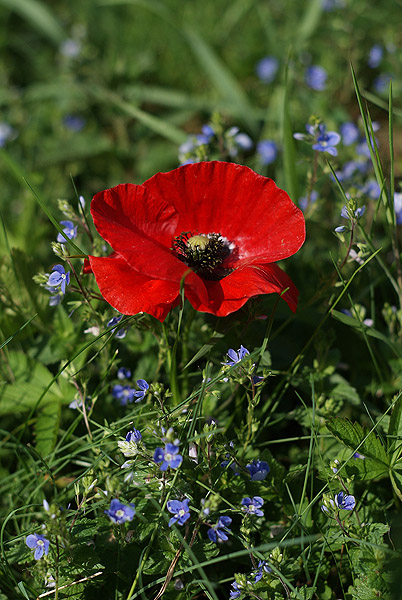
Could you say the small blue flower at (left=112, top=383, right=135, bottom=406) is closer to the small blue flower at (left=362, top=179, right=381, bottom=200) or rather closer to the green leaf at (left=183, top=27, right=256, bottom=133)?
the small blue flower at (left=362, top=179, right=381, bottom=200)

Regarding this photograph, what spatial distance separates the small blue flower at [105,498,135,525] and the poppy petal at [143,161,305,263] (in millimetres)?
797

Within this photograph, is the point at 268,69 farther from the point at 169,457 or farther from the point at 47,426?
the point at 169,457

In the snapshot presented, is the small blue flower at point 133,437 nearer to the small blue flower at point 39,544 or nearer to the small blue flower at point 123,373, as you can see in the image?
the small blue flower at point 39,544

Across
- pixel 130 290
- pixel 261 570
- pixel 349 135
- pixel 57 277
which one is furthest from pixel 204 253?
pixel 349 135

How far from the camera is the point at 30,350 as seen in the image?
2.27 m

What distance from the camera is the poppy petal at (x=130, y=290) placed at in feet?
5.14

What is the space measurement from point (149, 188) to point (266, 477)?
940 millimetres

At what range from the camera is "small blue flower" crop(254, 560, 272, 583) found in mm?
1475

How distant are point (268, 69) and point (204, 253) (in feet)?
8.47

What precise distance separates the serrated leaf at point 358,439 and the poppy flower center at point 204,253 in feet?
1.90

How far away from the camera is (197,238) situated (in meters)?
1.81

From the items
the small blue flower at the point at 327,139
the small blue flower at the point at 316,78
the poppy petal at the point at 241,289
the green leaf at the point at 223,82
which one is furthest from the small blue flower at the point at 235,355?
the small blue flower at the point at 316,78

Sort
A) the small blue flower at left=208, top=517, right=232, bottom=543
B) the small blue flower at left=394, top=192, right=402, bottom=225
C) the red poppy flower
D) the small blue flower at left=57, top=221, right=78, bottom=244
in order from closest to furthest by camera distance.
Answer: the small blue flower at left=208, top=517, right=232, bottom=543 → the red poppy flower → the small blue flower at left=57, top=221, right=78, bottom=244 → the small blue flower at left=394, top=192, right=402, bottom=225

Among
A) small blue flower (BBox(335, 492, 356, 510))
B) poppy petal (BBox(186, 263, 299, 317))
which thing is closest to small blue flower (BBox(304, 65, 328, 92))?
poppy petal (BBox(186, 263, 299, 317))
